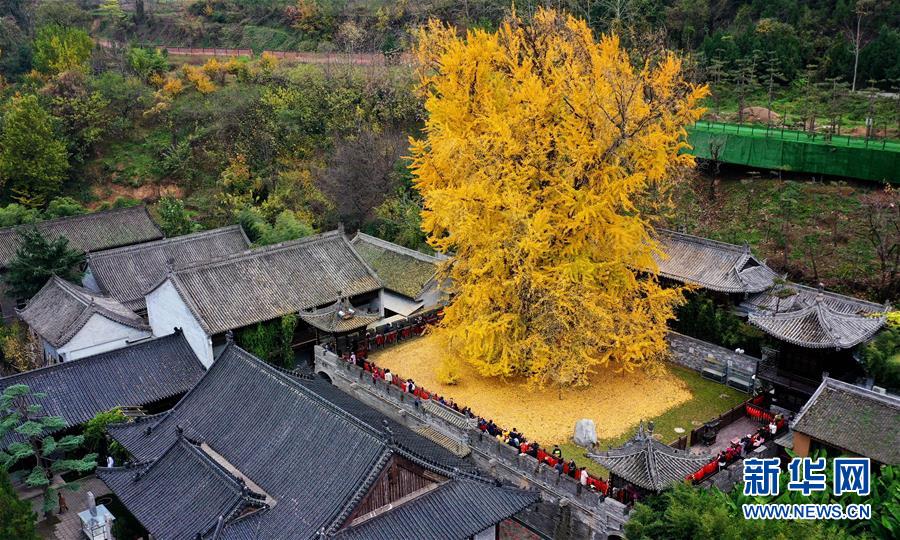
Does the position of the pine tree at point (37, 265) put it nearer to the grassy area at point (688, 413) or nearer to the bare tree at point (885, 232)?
the grassy area at point (688, 413)

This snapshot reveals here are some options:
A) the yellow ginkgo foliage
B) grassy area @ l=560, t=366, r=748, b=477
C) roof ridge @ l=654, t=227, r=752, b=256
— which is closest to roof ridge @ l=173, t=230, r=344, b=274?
the yellow ginkgo foliage

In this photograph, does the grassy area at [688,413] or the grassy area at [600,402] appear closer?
the grassy area at [688,413]

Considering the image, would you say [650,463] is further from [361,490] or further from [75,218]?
[75,218]

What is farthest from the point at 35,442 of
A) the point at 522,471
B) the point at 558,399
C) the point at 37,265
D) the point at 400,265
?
the point at 558,399

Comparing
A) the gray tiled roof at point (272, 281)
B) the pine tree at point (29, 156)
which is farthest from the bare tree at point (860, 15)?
the pine tree at point (29, 156)

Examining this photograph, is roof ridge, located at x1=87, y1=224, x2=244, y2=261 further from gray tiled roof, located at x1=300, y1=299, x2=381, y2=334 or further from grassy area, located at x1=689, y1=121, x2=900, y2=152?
grassy area, located at x1=689, y1=121, x2=900, y2=152

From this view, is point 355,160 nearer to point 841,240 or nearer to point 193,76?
point 193,76
